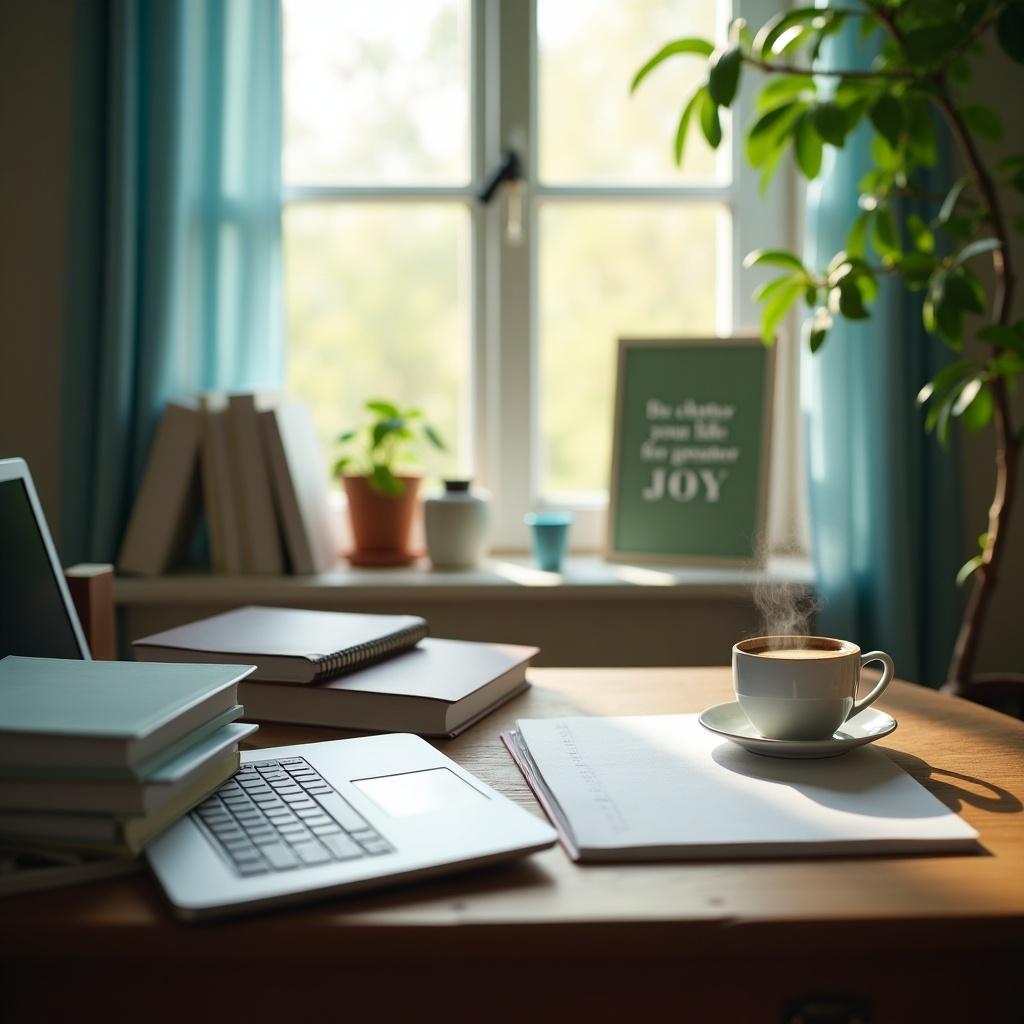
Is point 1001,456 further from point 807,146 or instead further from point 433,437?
point 433,437

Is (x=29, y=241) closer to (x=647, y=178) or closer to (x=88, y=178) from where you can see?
(x=88, y=178)

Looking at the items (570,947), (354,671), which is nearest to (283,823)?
(570,947)

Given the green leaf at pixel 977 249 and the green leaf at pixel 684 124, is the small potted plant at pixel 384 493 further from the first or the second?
the green leaf at pixel 977 249

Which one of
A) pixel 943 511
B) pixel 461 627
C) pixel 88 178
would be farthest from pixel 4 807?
pixel 943 511

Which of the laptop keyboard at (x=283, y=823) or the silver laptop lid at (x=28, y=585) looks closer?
the laptop keyboard at (x=283, y=823)

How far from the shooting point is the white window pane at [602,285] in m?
2.29

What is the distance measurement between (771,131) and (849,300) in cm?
29

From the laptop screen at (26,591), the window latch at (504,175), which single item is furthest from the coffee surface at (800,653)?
the window latch at (504,175)

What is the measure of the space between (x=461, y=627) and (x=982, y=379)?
98 cm

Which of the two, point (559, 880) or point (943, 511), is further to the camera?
point (943, 511)

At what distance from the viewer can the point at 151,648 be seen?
113cm

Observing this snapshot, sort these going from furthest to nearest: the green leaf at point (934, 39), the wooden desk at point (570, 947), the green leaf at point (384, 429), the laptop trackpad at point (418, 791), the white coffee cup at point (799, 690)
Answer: the green leaf at point (384, 429) < the green leaf at point (934, 39) < the white coffee cup at point (799, 690) < the laptop trackpad at point (418, 791) < the wooden desk at point (570, 947)

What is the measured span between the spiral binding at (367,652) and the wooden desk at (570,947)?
0.37m

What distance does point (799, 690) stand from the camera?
906 millimetres
